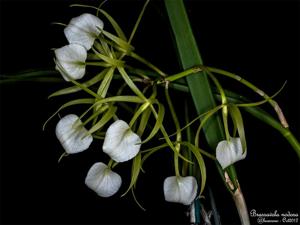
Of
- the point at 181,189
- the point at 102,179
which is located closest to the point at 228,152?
the point at 181,189

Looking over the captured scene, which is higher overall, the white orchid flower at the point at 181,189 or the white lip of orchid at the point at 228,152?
the white lip of orchid at the point at 228,152

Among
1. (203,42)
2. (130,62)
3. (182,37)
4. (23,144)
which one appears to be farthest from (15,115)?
(182,37)

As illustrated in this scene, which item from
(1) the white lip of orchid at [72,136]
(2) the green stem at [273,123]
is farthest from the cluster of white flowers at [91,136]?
(2) the green stem at [273,123]

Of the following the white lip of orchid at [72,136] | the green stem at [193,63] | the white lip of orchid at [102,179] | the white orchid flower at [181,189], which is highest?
the green stem at [193,63]

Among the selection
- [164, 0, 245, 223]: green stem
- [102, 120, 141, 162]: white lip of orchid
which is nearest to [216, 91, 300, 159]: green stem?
[164, 0, 245, 223]: green stem

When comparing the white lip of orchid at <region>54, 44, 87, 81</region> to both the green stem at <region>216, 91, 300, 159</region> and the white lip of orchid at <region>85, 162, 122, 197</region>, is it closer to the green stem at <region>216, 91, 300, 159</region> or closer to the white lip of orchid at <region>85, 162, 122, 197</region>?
the white lip of orchid at <region>85, 162, 122, 197</region>

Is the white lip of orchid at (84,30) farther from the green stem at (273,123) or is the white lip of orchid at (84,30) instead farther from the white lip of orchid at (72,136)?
the green stem at (273,123)

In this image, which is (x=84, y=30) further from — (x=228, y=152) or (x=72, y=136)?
(x=228, y=152)

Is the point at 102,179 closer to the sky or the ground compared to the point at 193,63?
closer to the ground
